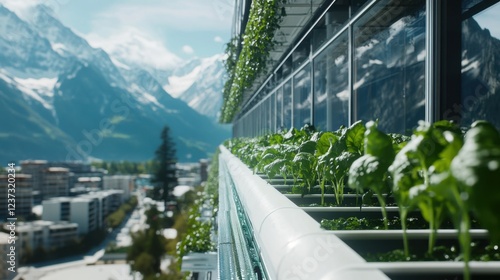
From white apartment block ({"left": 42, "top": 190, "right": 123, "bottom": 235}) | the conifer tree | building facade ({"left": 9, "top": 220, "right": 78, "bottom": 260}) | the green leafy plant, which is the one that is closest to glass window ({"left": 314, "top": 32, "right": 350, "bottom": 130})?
the green leafy plant

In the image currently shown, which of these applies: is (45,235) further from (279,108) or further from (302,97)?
(302,97)

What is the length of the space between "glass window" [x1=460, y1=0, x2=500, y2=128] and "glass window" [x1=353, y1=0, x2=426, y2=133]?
21.9 inches

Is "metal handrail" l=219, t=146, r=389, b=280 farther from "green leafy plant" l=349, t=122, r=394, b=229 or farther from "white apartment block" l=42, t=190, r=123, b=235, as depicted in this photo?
"white apartment block" l=42, t=190, r=123, b=235

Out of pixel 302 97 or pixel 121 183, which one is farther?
pixel 121 183

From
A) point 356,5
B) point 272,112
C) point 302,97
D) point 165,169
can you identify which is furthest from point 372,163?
point 165,169

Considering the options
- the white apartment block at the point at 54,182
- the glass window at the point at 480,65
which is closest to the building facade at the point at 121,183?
the white apartment block at the point at 54,182

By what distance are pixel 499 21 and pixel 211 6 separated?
4.07m

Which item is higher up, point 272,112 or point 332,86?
point 272,112

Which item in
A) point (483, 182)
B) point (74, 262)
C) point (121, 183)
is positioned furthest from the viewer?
point (121, 183)

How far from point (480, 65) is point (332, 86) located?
374cm

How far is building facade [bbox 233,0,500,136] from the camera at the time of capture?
2.84 metres

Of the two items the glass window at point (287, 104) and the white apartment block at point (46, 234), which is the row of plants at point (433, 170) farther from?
the white apartment block at point (46, 234)

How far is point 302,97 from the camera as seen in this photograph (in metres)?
8.97

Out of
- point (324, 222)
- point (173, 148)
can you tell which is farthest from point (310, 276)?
point (173, 148)
